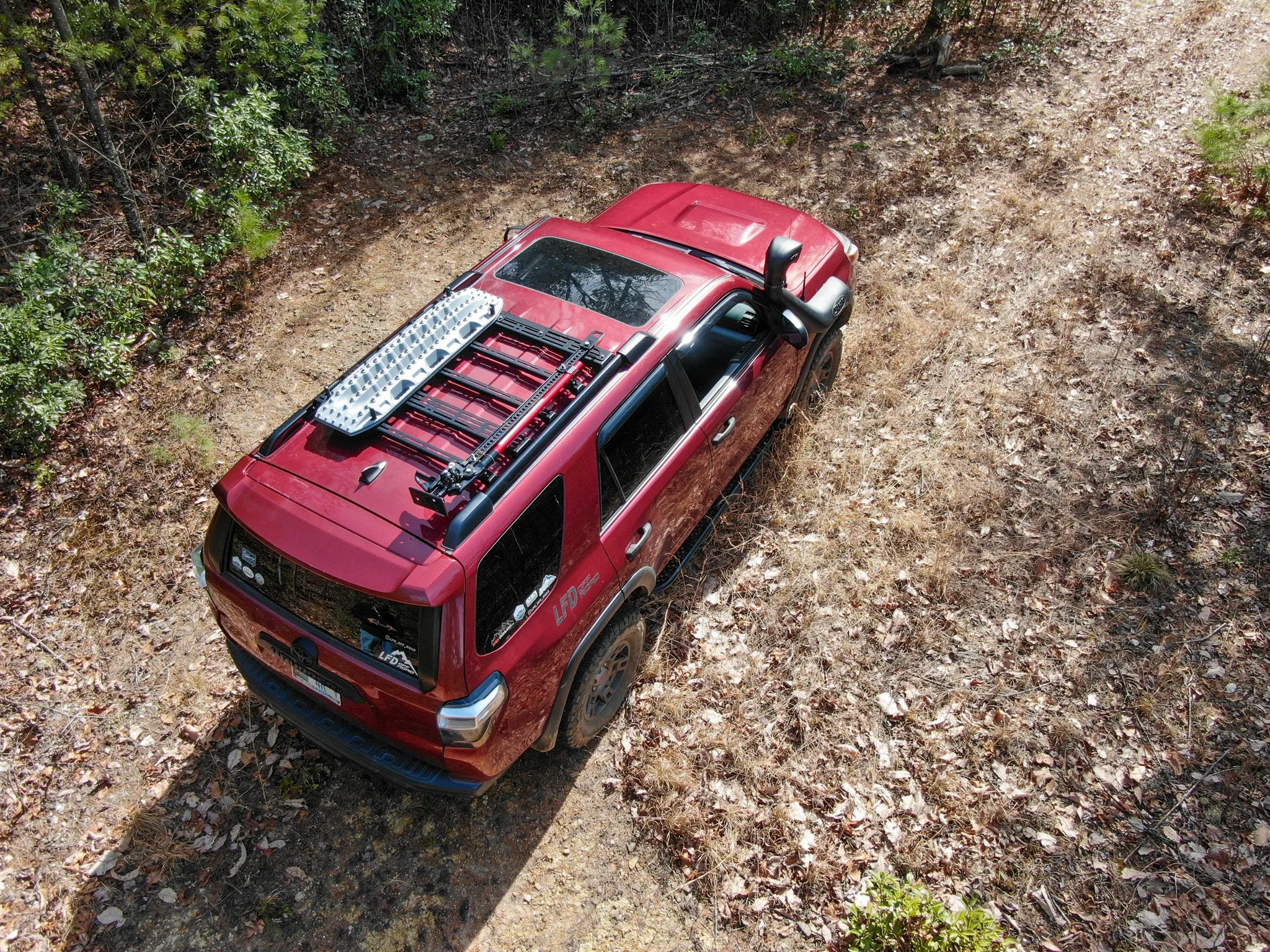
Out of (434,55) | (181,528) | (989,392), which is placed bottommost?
(181,528)

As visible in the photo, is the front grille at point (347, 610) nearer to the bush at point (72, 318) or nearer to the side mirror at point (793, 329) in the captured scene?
the side mirror at point (793, 329)

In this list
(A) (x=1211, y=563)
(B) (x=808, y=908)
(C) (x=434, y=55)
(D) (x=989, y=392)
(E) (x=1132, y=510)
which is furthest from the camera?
(C) (x=434, y=55)

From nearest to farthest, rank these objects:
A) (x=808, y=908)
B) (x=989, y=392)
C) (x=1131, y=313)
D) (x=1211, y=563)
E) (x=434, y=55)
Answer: (x=808, y=908) → (x=1211, y=563) → (x=989, y=392) → (x=1131, y=313) → (x=434, y=55)

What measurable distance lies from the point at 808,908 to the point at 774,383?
308 cm

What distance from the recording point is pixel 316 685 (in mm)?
3619

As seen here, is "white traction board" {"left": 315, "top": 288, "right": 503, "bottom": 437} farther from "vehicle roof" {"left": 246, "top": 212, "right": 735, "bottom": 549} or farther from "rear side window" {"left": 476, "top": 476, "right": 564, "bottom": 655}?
"rear side window" {"left": 476, "top": 476, "right": 564, "bottom": 655}

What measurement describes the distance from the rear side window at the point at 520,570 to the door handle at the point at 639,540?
553mm

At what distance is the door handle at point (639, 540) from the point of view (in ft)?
13.3

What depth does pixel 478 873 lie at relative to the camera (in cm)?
400

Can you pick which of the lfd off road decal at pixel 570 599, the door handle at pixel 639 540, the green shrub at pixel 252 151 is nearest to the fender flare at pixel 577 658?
the door handle at pixel 639 540

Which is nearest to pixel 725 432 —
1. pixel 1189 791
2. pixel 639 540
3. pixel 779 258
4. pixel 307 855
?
pixel 639 540

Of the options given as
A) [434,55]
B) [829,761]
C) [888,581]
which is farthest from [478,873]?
[434,55]

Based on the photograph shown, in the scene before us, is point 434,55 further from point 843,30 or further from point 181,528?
point 181,528

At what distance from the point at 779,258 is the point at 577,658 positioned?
2.61 m
